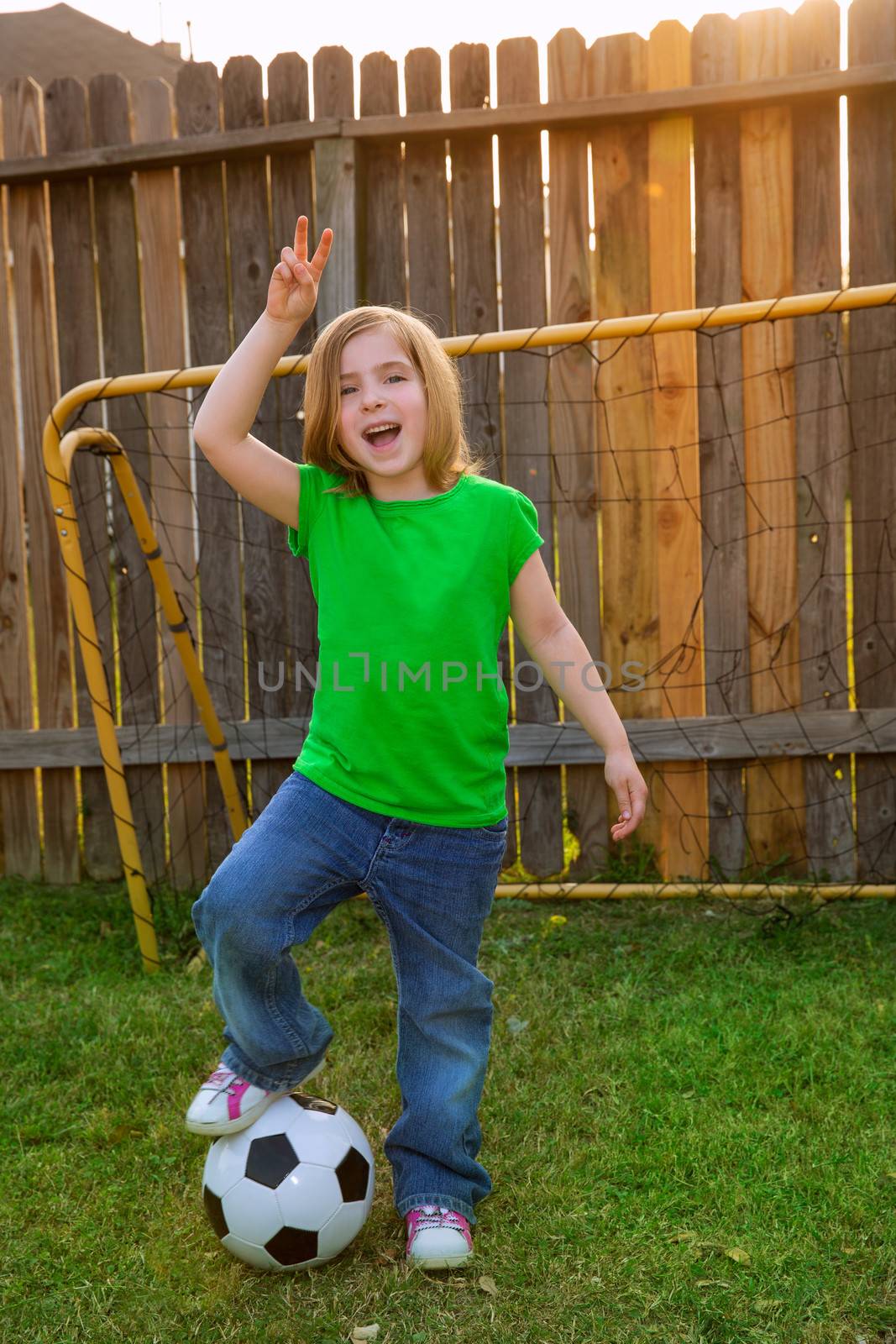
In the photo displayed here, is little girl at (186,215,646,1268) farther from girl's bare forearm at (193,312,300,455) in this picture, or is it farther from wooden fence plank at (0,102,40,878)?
wooden fence plank at (0,102,40,878)

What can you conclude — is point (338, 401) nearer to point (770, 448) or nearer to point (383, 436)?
point (383, 436)

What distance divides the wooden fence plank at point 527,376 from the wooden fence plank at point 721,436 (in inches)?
21.1

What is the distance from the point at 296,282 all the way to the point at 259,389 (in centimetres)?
20

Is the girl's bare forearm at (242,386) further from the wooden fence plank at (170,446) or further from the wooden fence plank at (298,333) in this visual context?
the wooden fence plank at (170,446)

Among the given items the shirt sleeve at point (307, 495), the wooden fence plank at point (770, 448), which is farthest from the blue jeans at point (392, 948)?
the wooden fence plank at point (770, 448)

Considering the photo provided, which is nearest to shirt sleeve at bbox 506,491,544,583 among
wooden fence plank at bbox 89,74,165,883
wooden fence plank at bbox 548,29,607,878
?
wooden fence plank at bbox 548,29,607,878

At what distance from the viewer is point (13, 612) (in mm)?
4379

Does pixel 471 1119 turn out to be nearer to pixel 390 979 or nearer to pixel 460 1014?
pixel 460 1014

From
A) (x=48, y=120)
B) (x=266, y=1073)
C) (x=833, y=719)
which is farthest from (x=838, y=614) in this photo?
(x=48, y=120)

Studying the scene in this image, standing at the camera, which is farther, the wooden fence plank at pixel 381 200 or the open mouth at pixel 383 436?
the wooden fence plank at pixel 381 200

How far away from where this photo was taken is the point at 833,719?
12.9ft

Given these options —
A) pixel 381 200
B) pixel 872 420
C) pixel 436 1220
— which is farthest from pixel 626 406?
pixel 436 1220

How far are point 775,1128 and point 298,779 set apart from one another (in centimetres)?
132

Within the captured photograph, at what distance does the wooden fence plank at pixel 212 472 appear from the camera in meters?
4.04
